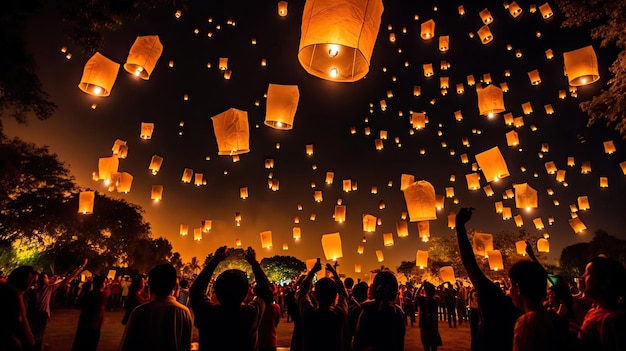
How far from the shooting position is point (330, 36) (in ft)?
10.6

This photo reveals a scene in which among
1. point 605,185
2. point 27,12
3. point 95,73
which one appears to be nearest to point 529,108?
point 605,185

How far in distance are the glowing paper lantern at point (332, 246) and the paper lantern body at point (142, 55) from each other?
19.5 feet

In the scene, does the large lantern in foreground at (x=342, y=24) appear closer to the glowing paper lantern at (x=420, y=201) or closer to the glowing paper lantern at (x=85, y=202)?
the glowing paper lantern at (x=420, y=201)

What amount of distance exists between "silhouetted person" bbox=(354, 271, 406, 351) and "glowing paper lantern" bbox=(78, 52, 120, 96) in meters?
5.29

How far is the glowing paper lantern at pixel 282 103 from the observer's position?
222 inches

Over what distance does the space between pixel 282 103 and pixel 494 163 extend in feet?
16.2

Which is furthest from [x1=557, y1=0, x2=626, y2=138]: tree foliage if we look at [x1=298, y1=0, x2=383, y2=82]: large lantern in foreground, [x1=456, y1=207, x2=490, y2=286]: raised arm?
[x1=456, y1=207, x2=490, y2=286]: raised arm

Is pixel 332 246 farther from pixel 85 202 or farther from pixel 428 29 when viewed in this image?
pixel 85 202

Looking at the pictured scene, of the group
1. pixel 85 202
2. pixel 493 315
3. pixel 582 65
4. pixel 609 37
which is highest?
pixel 609 37

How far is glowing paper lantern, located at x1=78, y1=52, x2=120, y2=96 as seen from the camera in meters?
5.64

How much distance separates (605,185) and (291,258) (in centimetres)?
4971

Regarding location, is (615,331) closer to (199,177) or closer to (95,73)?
(95,73)

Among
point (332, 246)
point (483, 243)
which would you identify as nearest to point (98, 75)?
point (332, 246)

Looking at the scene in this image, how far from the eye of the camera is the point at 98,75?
5707mm
